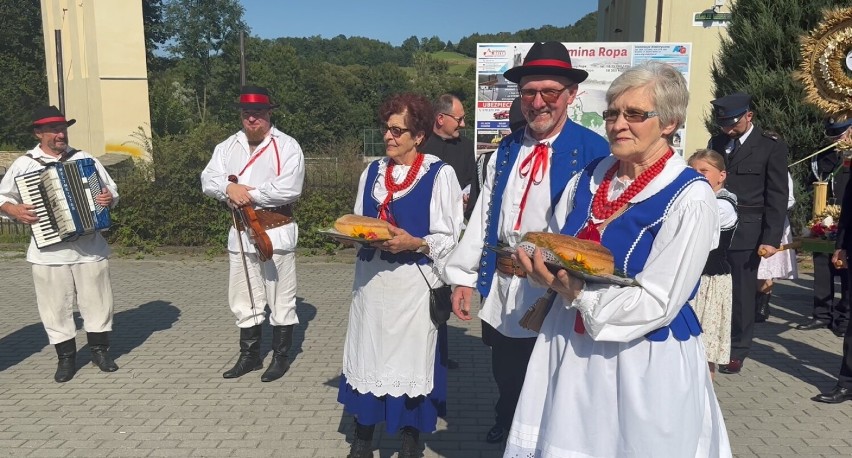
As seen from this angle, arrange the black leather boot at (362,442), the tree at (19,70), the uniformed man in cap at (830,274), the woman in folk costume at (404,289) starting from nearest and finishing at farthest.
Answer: the woman in folk costume at (404,289) → the black leather boot at (362,442) → the uniformed man in cap at (830,274) → the tree at (19,70)

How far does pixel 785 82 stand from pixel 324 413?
28.5ft

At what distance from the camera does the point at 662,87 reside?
2295mm

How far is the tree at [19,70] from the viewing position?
1793 inches

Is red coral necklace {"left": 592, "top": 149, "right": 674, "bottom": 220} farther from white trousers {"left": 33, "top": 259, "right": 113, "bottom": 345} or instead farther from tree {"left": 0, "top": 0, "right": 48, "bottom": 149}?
tree {"left": 0, "top": 0, "right": 48, "bottom": 149}

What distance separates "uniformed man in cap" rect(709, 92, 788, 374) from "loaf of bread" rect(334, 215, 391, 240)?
10.6 feet

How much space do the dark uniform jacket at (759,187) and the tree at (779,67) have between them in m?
5.12

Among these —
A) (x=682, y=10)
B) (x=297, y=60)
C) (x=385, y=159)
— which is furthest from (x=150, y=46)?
(x=385, y=159)

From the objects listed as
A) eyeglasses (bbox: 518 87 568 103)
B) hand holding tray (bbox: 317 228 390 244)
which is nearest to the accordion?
hand holding tray (bbox: 317 228 390 244)

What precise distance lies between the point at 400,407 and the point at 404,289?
671mm

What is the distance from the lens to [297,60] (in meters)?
66.8

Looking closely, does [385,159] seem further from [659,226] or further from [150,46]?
[150,46]

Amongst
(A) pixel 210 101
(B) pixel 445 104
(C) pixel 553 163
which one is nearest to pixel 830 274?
(B) pixel 445 104

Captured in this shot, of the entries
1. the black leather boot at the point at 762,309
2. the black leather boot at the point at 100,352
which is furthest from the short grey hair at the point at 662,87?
the black leather boot at the point at 762,309

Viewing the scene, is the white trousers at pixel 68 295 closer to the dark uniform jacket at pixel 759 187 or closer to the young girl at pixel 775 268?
the dark uniform jacket at pixel 759 187
